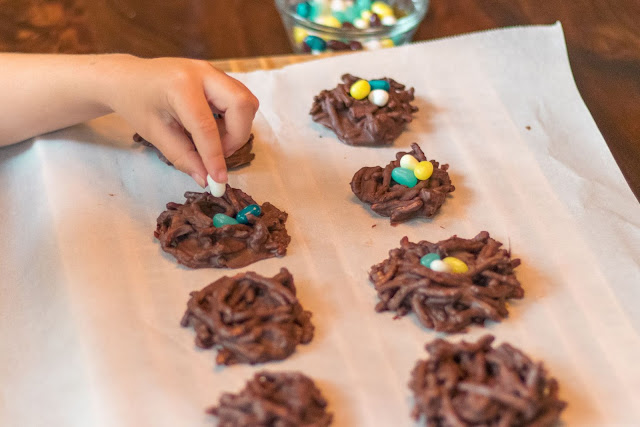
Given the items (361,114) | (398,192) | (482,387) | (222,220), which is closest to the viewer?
(482,387)

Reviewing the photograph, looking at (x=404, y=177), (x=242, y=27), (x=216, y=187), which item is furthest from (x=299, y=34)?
(x=216, y=187)

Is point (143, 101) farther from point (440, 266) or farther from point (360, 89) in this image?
point (440, 266)

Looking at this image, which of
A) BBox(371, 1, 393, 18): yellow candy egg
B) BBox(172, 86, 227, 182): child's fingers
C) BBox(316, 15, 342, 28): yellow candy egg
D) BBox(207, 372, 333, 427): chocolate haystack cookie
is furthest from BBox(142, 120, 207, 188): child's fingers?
BBox(371, 1, 393, 18): yellow candy egg

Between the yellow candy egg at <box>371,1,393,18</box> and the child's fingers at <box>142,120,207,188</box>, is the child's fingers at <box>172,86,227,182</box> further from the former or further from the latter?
the yellow candy egg at <box>371,1,393,18</box>

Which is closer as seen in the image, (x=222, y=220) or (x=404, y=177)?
(x=222, y=220)

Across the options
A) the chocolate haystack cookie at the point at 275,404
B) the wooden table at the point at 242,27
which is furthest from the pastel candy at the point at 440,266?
the wooden table at the point at 242,27

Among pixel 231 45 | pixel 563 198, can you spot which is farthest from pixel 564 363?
pixel 231 45

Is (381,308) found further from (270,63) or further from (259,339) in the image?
(270,63)
